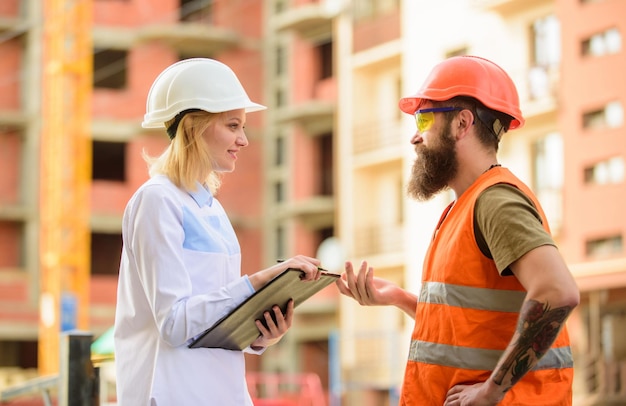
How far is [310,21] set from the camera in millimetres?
26109

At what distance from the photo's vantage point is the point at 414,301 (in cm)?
328

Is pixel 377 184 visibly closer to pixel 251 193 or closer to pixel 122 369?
pixel 251 193

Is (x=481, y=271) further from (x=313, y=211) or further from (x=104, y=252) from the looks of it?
(x=104, y=252)

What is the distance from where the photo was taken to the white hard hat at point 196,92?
2.96 metres

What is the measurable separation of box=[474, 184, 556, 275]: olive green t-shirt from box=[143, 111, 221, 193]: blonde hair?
0.70 m

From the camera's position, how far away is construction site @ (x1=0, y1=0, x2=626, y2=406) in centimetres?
2364

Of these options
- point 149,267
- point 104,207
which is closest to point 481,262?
point 149,267

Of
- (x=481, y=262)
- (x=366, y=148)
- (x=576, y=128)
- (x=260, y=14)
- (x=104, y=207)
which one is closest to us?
(x=481, y=262)

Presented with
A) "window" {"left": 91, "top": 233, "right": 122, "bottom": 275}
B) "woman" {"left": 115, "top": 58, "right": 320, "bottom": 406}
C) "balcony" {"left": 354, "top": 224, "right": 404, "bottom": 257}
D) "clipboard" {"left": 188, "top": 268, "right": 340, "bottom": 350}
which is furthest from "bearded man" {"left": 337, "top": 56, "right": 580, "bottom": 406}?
"window" {"left": 91, "top": 233, "right": 122, "bottom": 275}

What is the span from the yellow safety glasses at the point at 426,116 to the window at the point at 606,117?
15.7 meters

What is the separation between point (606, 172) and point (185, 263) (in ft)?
53.4

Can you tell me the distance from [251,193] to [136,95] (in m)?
3.37

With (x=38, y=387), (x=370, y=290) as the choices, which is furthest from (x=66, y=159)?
(x=370, y=290)

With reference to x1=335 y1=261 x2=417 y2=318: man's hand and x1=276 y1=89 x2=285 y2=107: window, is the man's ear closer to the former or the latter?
x1=335 y1=261 x2=417 y2=318: man's hand
